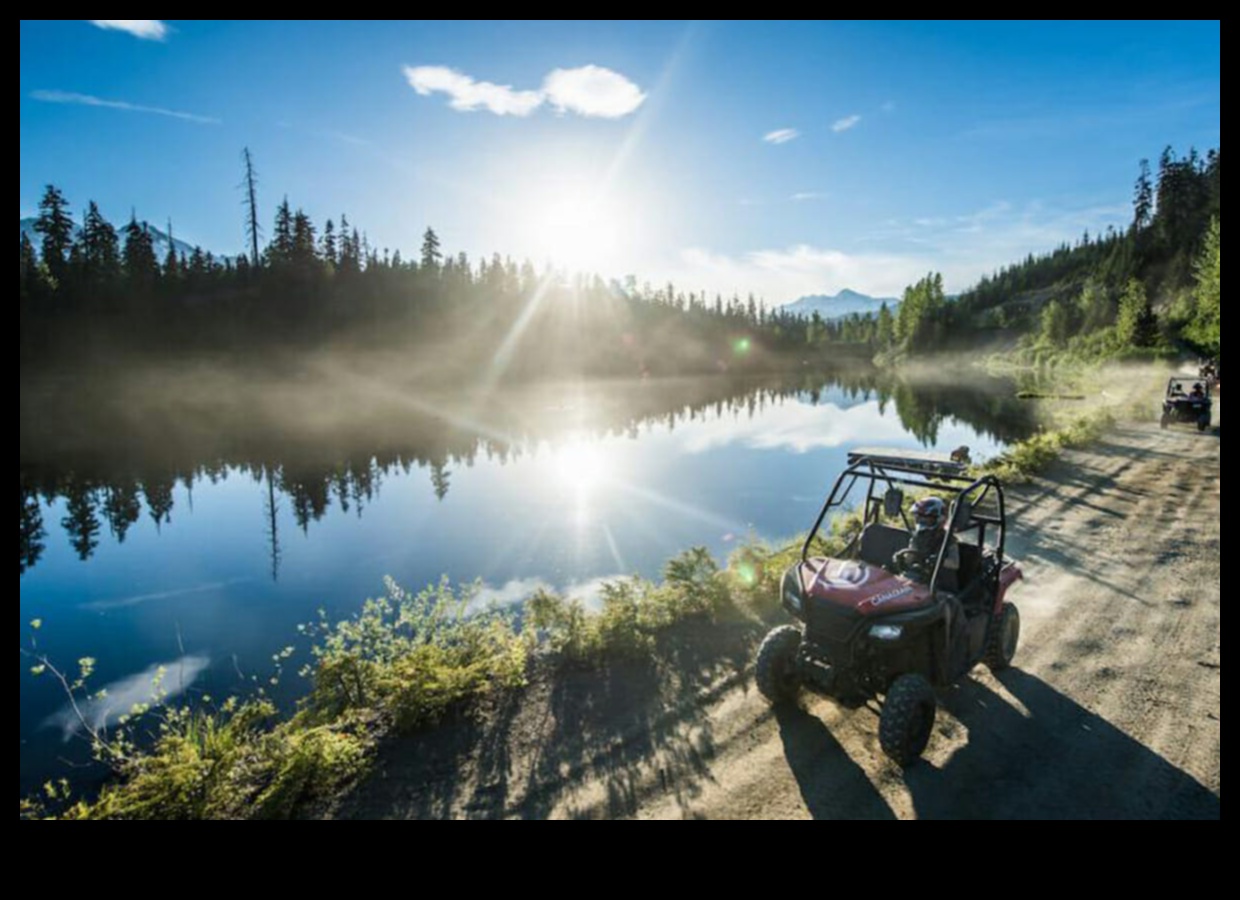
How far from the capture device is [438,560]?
1587 centimetres

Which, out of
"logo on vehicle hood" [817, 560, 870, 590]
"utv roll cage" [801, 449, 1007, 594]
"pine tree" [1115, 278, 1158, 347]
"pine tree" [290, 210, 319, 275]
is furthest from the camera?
"pine tree" [290, 210, 319, 275]

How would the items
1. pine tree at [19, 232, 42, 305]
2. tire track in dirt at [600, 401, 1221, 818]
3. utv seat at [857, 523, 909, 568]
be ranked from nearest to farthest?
tire track in dirt at [600, 401, 1221, 818]
utv seat at [857, 523, 909, 568]
pine tree at [19, 232, 42, 305]

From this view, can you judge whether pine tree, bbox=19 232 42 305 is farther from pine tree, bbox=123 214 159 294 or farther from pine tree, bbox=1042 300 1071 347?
pine tree, bbox=1042 300 1071 347

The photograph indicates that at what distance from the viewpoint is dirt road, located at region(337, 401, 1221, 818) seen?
5.74 m

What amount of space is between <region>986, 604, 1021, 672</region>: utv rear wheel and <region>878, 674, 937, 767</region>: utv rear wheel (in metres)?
2.19

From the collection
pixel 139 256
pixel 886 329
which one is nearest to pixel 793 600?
pixel 139 256

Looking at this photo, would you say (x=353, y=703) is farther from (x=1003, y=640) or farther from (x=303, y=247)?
(x=303, y=247)

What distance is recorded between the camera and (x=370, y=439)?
34.5m

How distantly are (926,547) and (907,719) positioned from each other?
6.82 ft

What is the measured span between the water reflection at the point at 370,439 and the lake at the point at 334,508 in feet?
0.58

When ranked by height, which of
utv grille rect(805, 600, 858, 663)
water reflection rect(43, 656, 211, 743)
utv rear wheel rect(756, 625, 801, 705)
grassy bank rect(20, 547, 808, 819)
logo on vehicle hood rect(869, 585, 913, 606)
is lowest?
water reflection rect(43, 656, 211, 743)

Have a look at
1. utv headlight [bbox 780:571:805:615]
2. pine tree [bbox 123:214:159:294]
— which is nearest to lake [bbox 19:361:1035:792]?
utv headlight [bbox 780:571:805:615]

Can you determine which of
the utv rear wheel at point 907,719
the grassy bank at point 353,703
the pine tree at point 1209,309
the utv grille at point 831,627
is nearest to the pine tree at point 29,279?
the grassy bank at point 353,703
